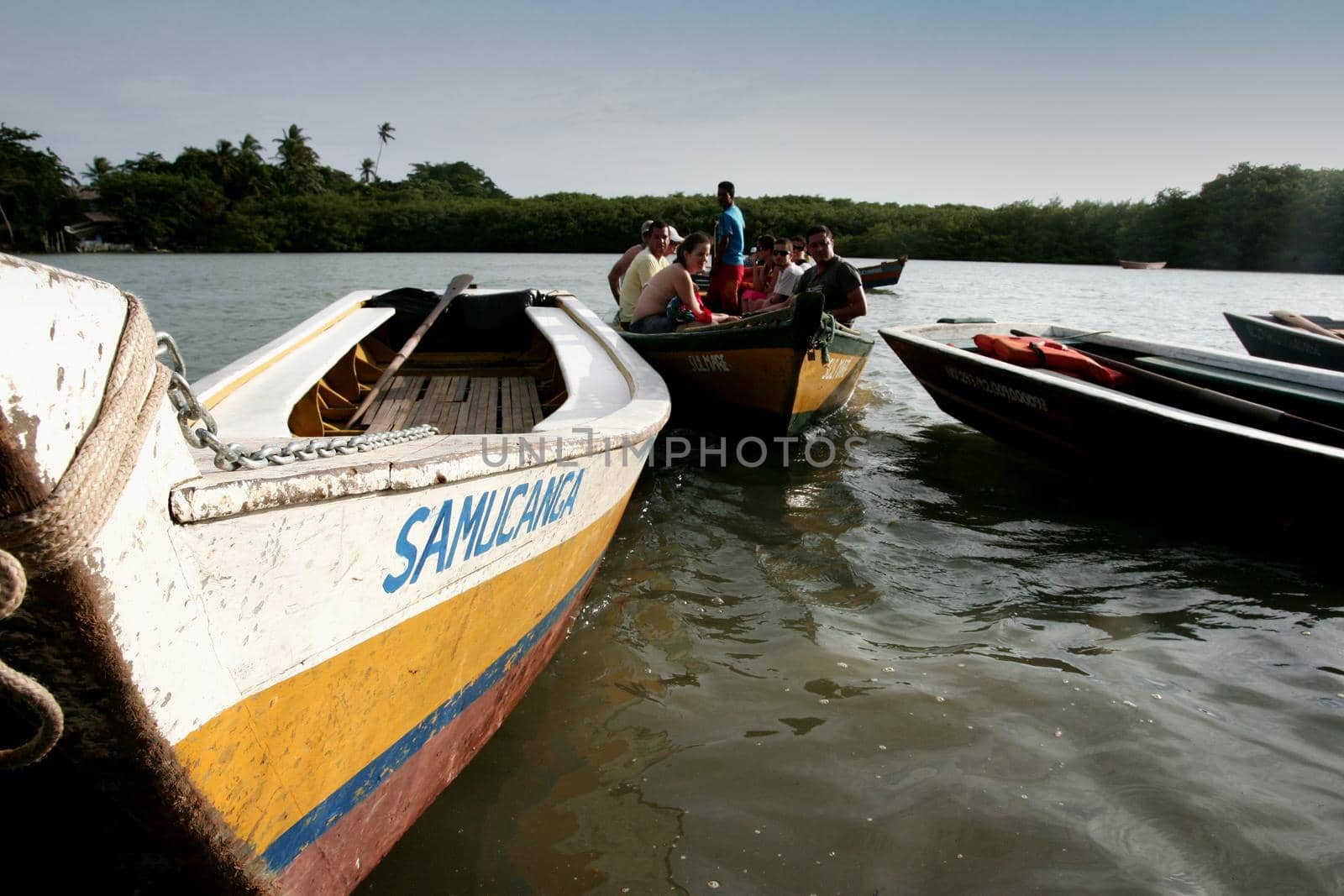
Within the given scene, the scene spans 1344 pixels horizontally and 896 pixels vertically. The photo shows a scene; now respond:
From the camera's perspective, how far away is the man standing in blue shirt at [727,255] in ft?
24.7

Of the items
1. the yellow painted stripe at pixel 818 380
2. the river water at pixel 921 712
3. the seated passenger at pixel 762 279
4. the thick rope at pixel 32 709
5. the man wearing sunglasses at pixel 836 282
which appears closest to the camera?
the thick rope at pixel 32 709

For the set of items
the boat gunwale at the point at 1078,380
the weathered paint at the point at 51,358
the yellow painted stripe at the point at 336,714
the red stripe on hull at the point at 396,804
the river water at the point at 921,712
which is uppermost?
the weathered paint at the point at 51,358

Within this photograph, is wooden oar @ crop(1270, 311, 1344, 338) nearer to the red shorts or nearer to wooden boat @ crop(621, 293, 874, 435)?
wooden boat @ crop(621, 293, 874, 435)

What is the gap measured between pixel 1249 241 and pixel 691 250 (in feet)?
170

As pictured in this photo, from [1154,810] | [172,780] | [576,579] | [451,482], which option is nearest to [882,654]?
[1154,810]

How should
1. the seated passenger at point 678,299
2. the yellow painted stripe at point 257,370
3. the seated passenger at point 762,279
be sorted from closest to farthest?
the yellow painted stripe at point 257,370 < the seated passenger at point 678,299 < the seated passenger at point 762,279

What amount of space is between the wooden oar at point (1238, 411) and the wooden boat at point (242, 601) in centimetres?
434

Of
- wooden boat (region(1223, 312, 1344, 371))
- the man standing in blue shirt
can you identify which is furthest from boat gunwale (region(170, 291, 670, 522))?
wooden boat (region(1223, 312, 1344, 371))

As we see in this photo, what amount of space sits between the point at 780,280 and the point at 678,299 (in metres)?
2.10

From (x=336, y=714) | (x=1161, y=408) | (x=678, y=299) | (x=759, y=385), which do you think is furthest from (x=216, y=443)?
(x=678, y=299)

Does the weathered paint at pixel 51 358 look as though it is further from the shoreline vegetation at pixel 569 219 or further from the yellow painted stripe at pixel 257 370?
the shoreline vegetation at pixel 569 219

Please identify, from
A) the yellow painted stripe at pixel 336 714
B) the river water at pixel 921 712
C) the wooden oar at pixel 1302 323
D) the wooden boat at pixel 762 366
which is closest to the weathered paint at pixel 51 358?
the yellow painted stripe at pixel 336 714

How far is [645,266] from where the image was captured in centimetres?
706

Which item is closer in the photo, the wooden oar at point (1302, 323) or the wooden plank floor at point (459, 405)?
the wooden plank floor at point (459, 405)
